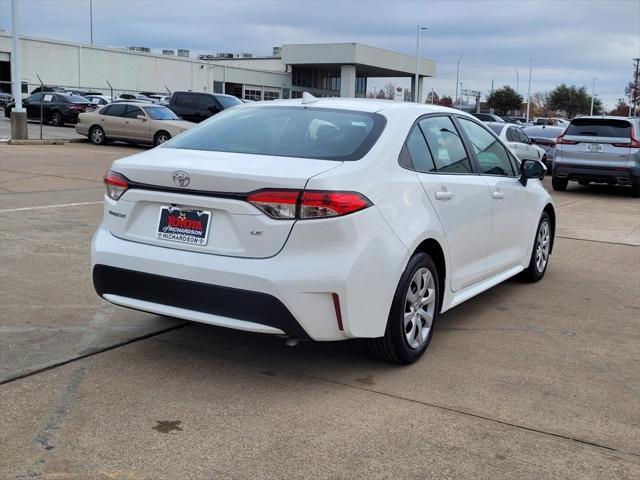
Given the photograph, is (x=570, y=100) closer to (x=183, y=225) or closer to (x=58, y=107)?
(x=58, y=107)

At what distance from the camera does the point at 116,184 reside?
4.38 metres

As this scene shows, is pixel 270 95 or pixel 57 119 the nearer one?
pixel 57 119

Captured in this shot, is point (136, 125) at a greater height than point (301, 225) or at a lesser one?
greater

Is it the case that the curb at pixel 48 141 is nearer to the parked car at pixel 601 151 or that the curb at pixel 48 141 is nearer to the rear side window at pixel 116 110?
the rear side window at pixel 116 110

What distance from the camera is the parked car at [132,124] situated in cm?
2320

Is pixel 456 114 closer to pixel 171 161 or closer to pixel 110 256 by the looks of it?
pixel 171 161

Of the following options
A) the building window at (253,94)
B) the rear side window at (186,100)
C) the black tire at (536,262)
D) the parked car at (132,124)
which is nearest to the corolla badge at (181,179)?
the black tire at (536,262)

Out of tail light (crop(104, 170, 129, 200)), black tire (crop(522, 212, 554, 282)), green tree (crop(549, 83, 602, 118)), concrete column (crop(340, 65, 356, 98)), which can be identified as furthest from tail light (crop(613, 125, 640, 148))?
green tree (crop(549, 83, 602, 118))

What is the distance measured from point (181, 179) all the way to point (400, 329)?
156cm

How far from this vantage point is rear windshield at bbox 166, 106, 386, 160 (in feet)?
14.3

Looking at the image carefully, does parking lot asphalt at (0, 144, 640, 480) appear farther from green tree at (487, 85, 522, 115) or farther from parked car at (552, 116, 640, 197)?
green tree at (487, 85, 522, 115)

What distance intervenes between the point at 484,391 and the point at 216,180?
1.96 meters

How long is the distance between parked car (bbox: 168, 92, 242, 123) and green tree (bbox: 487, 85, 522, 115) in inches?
2829

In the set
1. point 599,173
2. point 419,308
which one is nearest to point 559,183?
point 599,173
